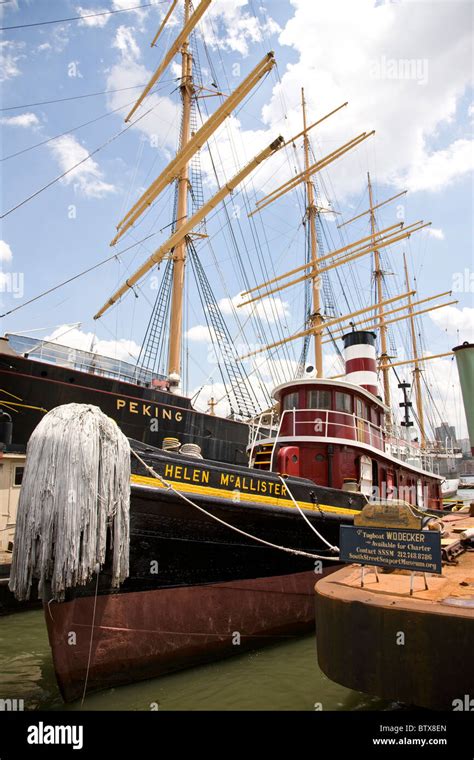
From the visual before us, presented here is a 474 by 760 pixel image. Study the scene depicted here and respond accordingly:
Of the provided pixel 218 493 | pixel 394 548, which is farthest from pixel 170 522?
pixel 394 548

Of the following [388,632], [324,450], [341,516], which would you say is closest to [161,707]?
[388,632]

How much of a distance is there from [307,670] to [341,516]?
2969 millimetres

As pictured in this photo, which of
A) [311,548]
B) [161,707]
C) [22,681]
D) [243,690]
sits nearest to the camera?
[161,707]

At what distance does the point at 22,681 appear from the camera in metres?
6.51

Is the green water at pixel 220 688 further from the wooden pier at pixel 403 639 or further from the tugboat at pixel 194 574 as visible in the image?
the wooden pier at pixel 403 639

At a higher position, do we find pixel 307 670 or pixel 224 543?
pixel 224 543

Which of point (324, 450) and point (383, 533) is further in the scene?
point (324, 450)

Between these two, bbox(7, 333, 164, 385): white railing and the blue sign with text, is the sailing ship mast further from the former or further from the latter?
the blue sign with text

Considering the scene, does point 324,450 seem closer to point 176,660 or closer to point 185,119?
point 176,660

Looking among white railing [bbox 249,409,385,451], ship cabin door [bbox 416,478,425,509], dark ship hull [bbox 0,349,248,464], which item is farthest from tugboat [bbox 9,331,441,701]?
ship cabin door [bbox 416,478,425,509]

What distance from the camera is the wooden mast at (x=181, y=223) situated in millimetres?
17781

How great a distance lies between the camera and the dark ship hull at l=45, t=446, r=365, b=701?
5961 mm

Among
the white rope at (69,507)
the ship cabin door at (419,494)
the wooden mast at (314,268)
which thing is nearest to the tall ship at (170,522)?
the white rope at (69,507)

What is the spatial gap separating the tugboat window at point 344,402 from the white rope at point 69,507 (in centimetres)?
625
